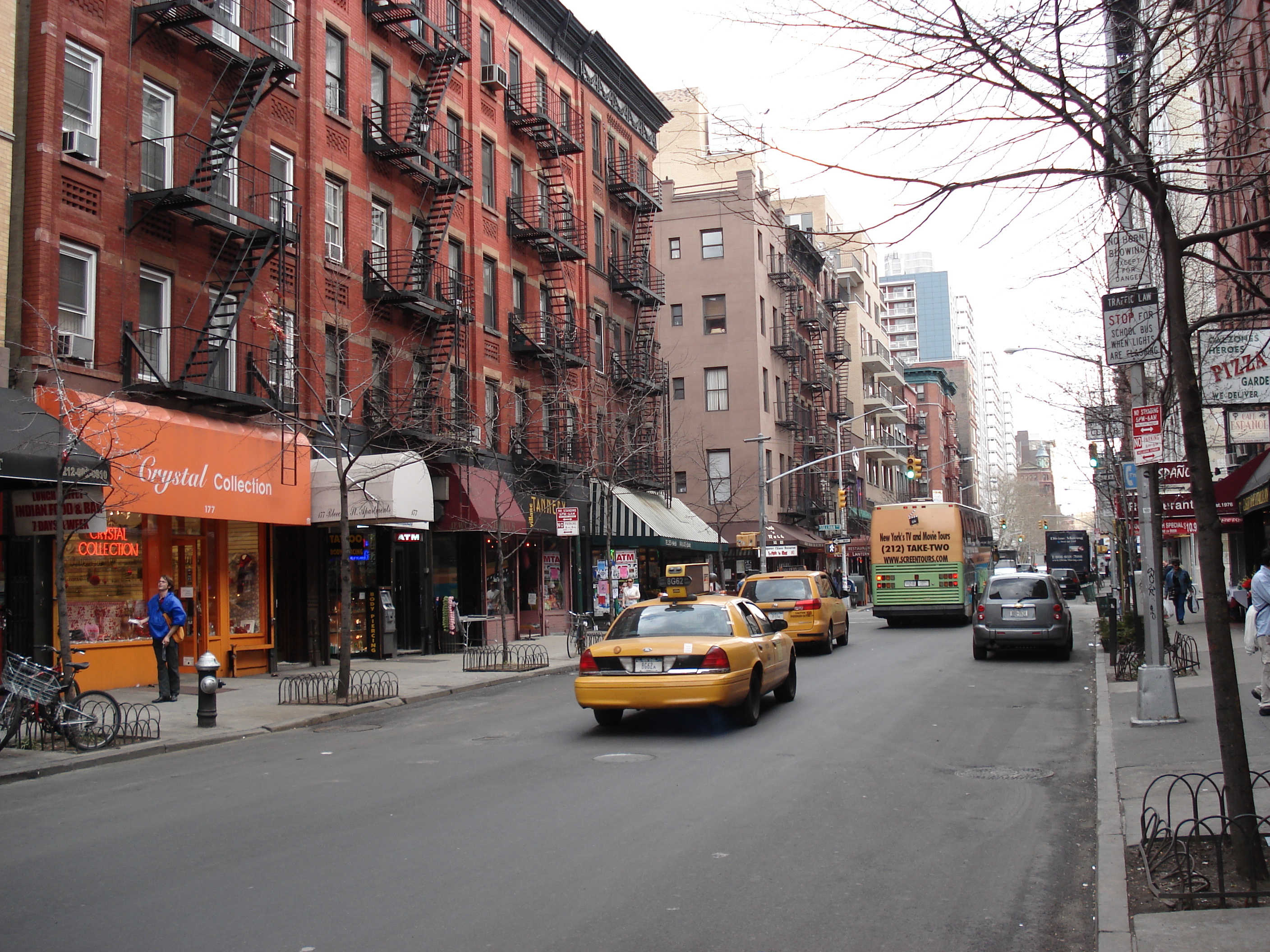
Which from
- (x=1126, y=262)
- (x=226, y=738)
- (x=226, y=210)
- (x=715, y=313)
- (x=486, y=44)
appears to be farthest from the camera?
(x=715, y=313)

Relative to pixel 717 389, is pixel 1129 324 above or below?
below

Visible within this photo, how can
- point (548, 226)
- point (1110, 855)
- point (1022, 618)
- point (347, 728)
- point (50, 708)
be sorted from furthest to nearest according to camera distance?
point (548, 226)
point (1022, 618)
point (347, 728)
point (50, 708)
point (1110, 855)

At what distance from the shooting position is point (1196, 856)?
6457 mm

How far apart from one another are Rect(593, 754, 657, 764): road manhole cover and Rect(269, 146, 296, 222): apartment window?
14.6 metres

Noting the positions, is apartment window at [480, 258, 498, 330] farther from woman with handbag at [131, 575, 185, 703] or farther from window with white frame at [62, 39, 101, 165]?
woman with handbag at [131, 575, 185, 703]

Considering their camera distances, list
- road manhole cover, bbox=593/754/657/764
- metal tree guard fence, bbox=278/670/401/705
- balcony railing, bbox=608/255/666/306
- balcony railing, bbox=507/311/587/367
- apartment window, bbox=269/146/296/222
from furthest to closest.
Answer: balcony railing, bbox=608/255/666/306
balcony railing, bbox=507/311/587/367
apartment window, bbox=269/146/296/222
metal tree guard fence, bbox=278/670/401/705
road manhole cover, bbox=593/754/657/764

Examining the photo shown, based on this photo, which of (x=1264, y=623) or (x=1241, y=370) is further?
(x=1241, y=370)

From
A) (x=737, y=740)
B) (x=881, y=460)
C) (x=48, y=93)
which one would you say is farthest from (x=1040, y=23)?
(x=881, y=460)

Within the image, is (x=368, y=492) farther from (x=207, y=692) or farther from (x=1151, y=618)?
(x=1151, y=618)

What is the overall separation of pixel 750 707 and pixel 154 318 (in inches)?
511

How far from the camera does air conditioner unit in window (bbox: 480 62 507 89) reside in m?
30.6

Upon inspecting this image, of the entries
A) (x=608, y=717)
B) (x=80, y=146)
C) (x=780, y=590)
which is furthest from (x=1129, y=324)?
(x=80, y=146)

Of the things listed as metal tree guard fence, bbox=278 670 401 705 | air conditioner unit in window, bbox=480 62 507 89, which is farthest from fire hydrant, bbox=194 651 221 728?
air conditioner unit in window, bbox=480 62 507 89

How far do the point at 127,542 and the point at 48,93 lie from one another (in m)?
7.28
